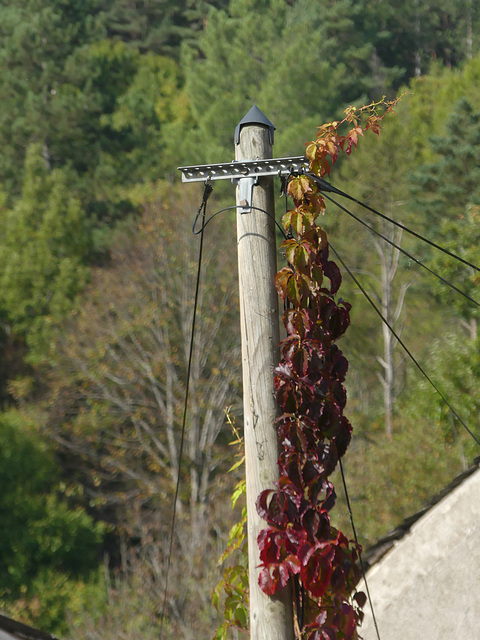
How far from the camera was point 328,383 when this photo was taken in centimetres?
264

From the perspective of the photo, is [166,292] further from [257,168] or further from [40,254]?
[257,168]

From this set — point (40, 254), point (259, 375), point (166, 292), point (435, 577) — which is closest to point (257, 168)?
point (259, 375)

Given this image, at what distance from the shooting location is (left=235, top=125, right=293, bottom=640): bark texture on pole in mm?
2564

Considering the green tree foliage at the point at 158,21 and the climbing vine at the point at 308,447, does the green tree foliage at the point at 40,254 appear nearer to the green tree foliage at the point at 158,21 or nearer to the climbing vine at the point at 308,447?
the green tree foliage at the point at 158,21

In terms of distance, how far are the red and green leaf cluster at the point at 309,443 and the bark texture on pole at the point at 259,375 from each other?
4 cm

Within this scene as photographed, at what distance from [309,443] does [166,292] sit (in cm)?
1780

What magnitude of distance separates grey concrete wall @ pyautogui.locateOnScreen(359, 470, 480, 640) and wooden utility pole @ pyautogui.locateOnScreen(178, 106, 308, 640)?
3.48 ft

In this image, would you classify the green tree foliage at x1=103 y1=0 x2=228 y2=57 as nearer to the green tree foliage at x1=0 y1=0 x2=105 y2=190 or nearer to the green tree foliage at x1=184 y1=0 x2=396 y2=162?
the green tree foliage at x1=184 y1=0 x2=396 y2=162

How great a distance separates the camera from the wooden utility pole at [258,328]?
2.57 metres

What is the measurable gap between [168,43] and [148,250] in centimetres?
1755

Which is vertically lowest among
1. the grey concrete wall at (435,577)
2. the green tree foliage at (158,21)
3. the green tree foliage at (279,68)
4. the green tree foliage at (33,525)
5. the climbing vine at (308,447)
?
the green tree foliage at (33,525)

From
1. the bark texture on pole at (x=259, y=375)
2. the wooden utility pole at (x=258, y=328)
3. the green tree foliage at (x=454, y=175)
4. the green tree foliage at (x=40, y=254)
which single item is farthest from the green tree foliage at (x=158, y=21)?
the bark texture on pole at (x=259, y=375)

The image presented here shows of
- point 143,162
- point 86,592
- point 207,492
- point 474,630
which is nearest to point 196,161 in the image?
point 143,162

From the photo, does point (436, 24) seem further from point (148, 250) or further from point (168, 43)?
point (148, 250)
